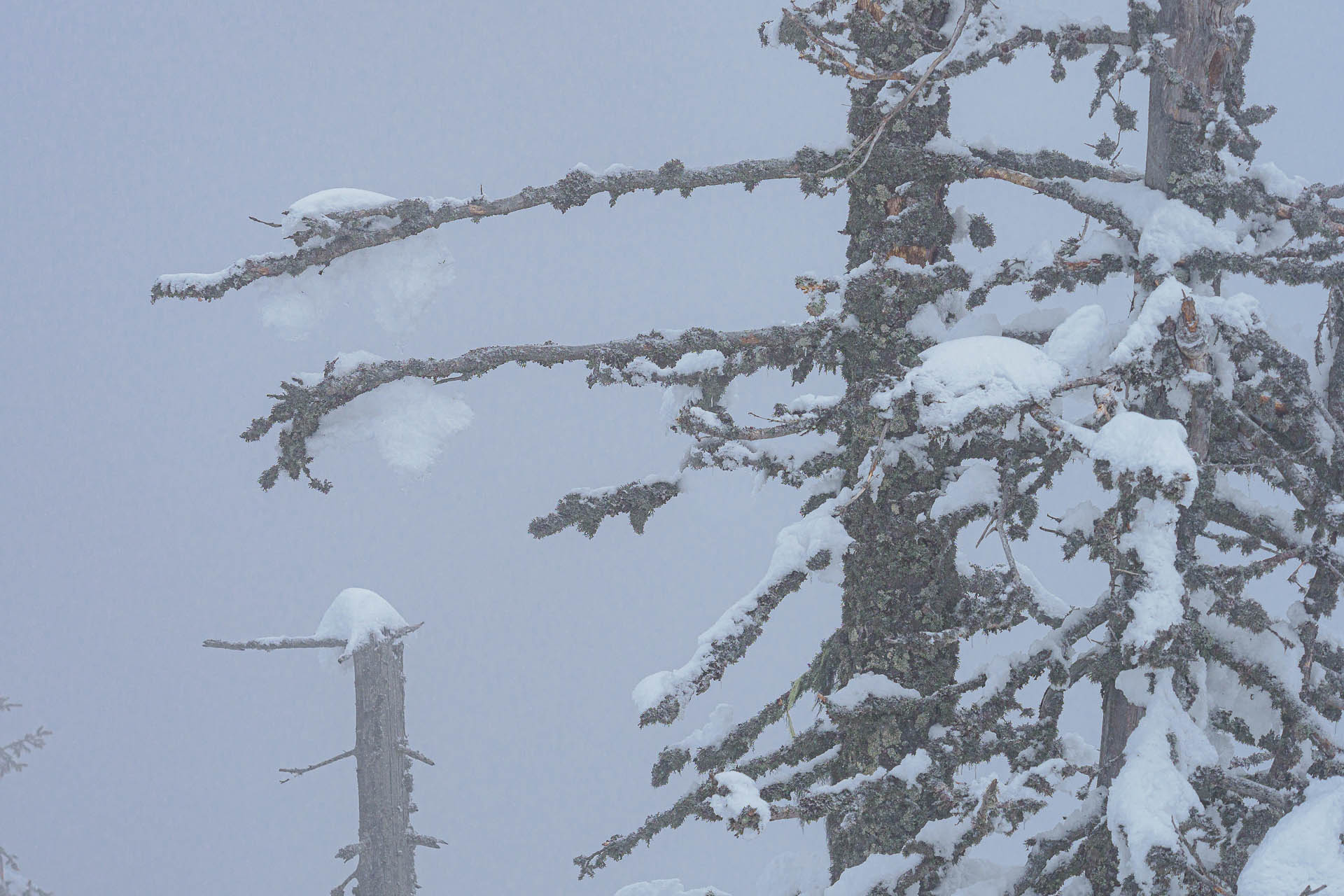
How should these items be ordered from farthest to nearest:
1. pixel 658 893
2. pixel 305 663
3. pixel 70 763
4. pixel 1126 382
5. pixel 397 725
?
pixel 305 663 → pixel 70 763 → pixel 397 725 → pixel 658 893 → pixel 1126 382

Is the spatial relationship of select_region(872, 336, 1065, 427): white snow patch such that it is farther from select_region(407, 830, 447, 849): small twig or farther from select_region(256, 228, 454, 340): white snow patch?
select_region(407, 830, 447, 849): small twig

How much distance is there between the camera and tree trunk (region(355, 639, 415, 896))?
10391 mm

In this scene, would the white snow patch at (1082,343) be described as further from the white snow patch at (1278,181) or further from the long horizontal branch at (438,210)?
the long horizontal branch at (438,210)

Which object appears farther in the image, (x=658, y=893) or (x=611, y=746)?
(x=611, y=746)

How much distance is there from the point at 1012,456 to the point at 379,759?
810cm

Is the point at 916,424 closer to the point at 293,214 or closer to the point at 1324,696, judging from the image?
the point at 1324,696

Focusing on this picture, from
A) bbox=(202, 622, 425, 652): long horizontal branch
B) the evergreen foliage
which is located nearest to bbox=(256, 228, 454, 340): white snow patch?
bbox=(202, 622, 425, 652): long horizontal branch

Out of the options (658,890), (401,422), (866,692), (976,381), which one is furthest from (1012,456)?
(658,890)

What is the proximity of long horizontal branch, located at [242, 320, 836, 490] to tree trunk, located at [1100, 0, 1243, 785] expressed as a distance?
1.97 m

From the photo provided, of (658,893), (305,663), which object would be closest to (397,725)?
(658,893)

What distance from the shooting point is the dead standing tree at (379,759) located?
10.4 meters

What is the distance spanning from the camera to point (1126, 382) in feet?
14.1

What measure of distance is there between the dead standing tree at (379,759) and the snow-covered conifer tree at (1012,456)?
559 cm

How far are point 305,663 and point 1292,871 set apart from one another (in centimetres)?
4334
